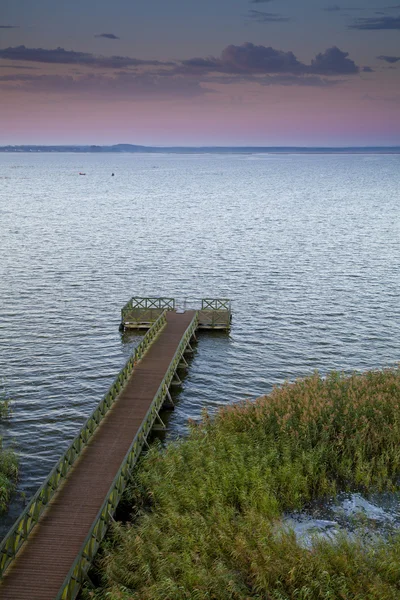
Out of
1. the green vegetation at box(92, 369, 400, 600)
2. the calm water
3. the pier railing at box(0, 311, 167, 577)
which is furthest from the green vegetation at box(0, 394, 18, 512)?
the green vegetation at box(92, 369, 400, 600)

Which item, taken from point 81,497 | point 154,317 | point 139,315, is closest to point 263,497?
point 81,497

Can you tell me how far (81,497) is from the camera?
76.2ft

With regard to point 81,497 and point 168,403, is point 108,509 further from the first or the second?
point 168,403

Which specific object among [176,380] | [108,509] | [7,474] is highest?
[108,509]

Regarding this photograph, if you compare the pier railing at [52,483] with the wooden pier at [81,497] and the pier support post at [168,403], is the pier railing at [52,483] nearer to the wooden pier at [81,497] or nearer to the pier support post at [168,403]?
the wooden pier at [81,497]

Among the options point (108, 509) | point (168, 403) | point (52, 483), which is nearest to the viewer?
point (108, 509)

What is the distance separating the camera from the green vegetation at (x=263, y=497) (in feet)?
61.9

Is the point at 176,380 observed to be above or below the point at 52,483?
below

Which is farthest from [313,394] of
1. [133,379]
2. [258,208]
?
[258,208]

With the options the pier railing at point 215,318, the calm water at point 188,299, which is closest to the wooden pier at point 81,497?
the calm water at point 188,299

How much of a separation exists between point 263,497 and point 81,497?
249 inches

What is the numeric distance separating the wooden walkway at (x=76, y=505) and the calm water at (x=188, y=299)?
7.81ft

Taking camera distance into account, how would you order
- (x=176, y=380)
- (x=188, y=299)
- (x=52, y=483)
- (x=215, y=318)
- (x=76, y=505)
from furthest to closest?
(x=188, y=299) < (x=215, y=318) < (x=176, y=380) < (x=52, y=483) < (x=76, y=505)

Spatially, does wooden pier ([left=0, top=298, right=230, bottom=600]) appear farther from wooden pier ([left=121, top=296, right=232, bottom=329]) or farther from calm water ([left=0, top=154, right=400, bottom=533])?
wooden pier ([left=121, top=296, right=232, bottom=329])
